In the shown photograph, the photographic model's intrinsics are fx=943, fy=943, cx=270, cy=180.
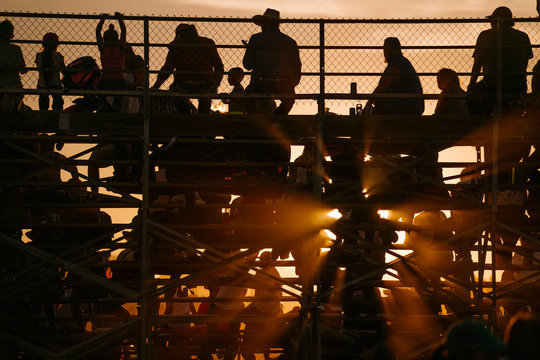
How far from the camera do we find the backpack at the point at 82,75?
12.6 m

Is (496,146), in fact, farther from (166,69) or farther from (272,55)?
(166,69)

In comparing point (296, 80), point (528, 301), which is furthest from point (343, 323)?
point (296, 80)

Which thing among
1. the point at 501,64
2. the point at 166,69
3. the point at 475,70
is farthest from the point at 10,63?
the point at 501,64

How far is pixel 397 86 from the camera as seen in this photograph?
12.8 meters

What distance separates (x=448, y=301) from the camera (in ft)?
40.3

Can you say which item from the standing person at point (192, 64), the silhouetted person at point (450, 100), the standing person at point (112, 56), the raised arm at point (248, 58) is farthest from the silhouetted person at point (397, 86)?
the standing person at point (112, 56)

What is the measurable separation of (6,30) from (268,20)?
345cm

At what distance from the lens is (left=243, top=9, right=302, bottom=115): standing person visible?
12336mm

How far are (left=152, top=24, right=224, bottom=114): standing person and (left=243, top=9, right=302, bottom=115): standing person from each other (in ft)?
1.51

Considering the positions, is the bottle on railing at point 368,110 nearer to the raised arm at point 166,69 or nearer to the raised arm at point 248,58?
the raised arm at point 248,58

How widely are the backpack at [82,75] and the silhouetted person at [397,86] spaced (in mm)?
3757

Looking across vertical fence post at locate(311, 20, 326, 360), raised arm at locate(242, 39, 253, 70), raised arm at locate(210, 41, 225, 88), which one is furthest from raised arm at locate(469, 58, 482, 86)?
raised arm at locate(210, 41, 225, 88)

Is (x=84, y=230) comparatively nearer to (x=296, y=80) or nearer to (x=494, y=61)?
(x=296, y=80)

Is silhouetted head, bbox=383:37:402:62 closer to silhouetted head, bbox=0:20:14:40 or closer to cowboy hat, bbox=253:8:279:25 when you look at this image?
cowboy hat, bbox=253:8:279:25
